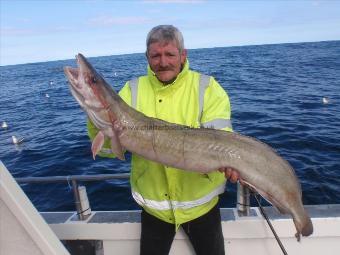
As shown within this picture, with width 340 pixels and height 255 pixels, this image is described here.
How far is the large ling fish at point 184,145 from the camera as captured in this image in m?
3.38

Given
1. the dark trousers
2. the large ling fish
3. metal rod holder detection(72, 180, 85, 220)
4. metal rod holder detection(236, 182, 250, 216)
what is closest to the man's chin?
the large ling fish

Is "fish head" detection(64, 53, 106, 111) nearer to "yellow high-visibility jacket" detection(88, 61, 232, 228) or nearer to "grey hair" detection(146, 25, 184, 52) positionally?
"yellow high-visibility jacket" detection(88, 61, 232, 228)

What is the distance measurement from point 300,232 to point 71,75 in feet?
9.43

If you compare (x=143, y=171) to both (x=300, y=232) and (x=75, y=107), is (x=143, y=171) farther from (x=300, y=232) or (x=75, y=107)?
(x=75, y=107)

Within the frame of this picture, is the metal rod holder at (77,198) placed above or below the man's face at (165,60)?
below

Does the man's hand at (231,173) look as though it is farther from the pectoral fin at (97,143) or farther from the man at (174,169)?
the pectoral fin at (97,143)

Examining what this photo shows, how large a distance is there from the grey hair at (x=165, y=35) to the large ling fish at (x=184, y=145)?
690 mm

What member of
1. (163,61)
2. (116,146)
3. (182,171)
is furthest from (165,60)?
(182,171)

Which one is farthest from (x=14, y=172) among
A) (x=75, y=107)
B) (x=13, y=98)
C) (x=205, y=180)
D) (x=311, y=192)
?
(x=13, y=98)

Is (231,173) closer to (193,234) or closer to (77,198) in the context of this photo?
(193,234)

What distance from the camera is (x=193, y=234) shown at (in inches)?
147

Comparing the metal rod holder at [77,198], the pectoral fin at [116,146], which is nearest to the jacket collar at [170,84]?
the pectoral fin at [116,146]

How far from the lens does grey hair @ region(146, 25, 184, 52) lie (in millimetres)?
3414

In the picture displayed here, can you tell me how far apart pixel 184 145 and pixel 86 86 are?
1179 millimetres
